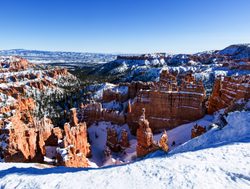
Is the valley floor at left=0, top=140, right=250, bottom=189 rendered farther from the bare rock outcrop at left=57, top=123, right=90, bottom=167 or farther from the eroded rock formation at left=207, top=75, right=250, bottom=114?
the eroded rock formation at left=207, top=75, right=250, bottom=114

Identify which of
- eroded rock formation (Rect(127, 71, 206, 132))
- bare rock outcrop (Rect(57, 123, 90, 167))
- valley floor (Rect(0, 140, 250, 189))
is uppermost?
valley floor (Rect(0, 140, 250, 189))

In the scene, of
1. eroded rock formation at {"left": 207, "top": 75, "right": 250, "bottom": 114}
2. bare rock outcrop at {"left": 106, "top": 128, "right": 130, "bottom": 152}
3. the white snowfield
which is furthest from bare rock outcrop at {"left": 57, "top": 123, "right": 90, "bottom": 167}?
eroded rock formation at {"left": 207, "top": 75, "right": 250, "bottom": 114}

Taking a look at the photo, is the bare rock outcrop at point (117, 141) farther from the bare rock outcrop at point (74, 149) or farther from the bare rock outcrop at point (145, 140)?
the bare rock outcrop at point (145, 140)

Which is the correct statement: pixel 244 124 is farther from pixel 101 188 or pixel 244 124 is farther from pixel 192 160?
pixel 101 188

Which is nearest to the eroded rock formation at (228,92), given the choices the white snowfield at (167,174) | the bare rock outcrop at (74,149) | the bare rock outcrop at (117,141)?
the bare rock outcrop at (117,141)

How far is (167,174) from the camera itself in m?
8.98

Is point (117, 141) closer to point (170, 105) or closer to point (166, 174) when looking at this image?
point (170, 105)

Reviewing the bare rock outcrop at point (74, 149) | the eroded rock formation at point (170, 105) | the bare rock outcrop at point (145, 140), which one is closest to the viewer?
the bare rock outcrop at point (74, 149)

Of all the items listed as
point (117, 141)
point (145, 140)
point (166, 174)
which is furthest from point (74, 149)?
point (166, 174)

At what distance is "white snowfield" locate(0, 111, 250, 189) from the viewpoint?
8.29 metres

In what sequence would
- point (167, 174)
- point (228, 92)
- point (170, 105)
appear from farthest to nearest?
point (170, 105) → point (228, 92) → point (167, 174)

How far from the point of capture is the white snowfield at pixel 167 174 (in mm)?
8289

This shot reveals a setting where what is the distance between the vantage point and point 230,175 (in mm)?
8492

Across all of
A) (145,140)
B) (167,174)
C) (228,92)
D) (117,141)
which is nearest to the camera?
(167,174)
